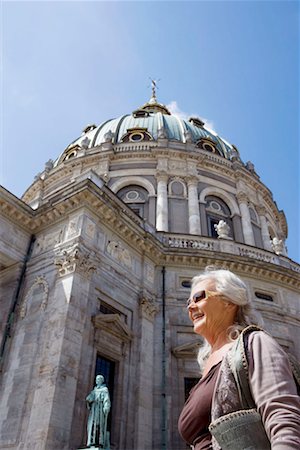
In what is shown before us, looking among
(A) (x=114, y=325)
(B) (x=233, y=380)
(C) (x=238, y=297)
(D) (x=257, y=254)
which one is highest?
(D) (x=257, y=254)

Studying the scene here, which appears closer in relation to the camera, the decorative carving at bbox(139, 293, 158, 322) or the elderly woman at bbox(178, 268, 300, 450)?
the elderly woman at bbox(178, 268, 300, 450)

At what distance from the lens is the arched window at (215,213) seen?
84.0 ft

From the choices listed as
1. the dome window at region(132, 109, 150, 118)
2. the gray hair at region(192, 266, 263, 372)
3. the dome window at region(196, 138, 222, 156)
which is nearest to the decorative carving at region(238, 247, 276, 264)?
the dome window at region(196, 138, 222, 156)

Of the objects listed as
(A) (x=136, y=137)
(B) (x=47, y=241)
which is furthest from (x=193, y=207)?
(B) (x=47, y=241)

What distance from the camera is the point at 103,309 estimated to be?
574 inches

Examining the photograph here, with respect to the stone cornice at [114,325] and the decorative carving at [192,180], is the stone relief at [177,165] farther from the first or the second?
the stone cornice at [114,325]

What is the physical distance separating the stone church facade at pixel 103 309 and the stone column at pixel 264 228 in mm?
2966

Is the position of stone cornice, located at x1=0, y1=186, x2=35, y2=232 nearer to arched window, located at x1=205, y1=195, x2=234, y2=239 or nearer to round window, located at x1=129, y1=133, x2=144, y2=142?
arched window, located at x1=205, y1=195, x2=234, y2=239

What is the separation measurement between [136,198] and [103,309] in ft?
41.0

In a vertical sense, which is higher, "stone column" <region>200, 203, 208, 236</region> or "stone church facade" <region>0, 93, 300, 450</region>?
"stone column" <region>200, 203, 208, 236</region>

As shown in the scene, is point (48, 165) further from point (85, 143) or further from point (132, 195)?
point (132, 195)

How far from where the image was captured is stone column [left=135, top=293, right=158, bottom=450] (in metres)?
13.1

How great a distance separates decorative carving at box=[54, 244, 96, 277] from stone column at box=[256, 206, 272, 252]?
15.5m

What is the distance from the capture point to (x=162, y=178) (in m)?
26.1
